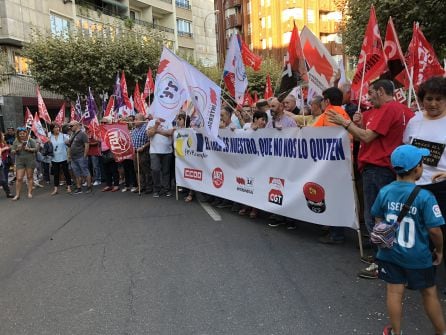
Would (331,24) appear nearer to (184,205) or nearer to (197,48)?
(197,48)

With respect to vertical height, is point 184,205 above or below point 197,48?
below

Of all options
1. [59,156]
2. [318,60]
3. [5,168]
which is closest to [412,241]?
[318,60]

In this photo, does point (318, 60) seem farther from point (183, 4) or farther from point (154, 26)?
point (183, 4)

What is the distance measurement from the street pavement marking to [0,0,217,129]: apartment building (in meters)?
18.4

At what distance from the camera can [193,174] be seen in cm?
880

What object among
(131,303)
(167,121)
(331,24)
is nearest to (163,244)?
(131,303)

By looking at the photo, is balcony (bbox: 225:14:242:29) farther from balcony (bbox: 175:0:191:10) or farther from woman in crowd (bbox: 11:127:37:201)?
woman in crowd (bbox: 11:127:37:201)

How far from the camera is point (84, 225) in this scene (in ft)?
23.9

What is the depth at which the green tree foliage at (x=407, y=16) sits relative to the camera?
40.9 feet

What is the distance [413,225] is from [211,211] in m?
5.12

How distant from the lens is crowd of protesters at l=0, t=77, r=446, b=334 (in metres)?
3.62

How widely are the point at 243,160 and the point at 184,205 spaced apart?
1968mm

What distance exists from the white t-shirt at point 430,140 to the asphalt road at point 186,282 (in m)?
1.15

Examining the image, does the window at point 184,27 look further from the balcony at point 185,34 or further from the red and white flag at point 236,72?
the red and white flag at point 236,72
